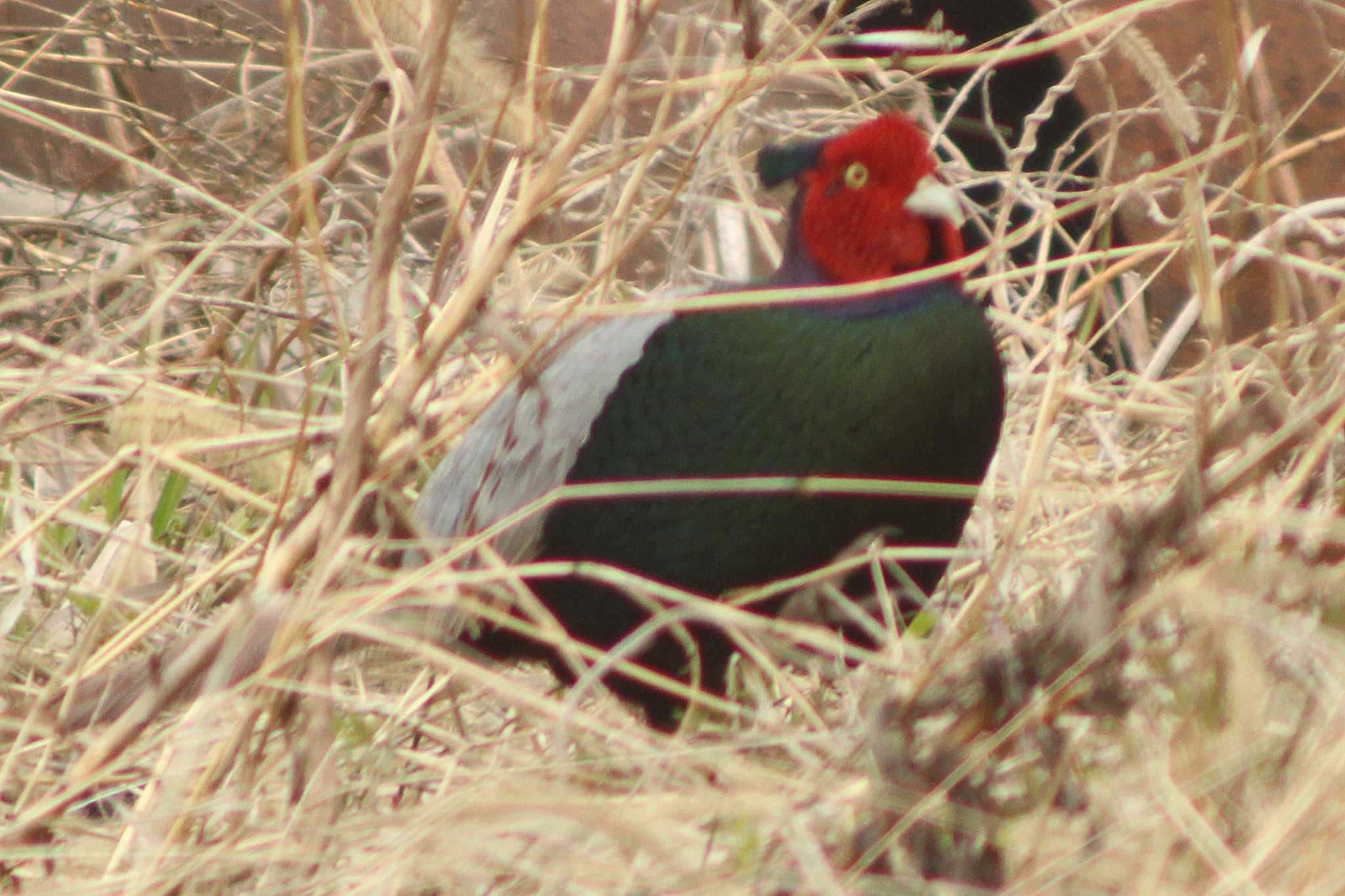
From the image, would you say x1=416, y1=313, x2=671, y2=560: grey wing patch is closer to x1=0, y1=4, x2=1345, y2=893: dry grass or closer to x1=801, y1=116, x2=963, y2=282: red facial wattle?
Result: x1=0, y1=4, x2=1345, y2=893: dry grass

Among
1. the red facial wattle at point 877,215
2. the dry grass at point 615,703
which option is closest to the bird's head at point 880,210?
the red facial wattle at point 877,215

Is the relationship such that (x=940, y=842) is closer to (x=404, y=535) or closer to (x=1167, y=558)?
(x=1167, y=558)

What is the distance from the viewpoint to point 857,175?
188 cm

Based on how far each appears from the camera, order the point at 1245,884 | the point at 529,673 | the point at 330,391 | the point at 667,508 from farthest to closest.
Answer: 1. the point at 529,673
2. the point at 667,508
3. the point at 330,391
4. the point at 1245,884

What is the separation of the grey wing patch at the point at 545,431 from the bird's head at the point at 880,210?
222 millimetres

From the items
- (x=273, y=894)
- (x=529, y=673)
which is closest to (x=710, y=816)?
(x=273, y=894)

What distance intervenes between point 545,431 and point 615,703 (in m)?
0.43

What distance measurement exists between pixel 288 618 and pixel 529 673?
1.12 metres

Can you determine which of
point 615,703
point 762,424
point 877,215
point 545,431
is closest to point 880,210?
point 877,215

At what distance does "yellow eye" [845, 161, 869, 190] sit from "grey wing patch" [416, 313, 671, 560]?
0.27 m

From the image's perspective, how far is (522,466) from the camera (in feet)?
6.02

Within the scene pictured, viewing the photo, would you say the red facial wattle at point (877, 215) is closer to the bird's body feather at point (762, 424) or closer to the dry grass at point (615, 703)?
the bird's body feather at point (762, 424)

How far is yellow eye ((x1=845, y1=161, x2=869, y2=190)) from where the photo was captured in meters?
1.88

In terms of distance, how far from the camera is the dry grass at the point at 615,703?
953 mm
